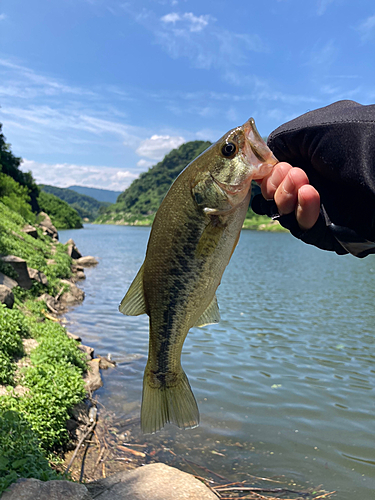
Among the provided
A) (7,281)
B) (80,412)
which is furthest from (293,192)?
(7,281)

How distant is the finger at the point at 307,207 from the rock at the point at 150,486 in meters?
3.97

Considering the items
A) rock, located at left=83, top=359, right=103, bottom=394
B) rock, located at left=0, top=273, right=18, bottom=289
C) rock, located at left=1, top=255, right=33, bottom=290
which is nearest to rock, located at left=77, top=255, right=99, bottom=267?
rock, located at left=1, top=255, right=33, bottom=290

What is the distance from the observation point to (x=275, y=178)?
2361mm

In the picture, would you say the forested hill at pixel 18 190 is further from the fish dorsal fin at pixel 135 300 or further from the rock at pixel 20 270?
the fish dorsal fin at pixel 135 300

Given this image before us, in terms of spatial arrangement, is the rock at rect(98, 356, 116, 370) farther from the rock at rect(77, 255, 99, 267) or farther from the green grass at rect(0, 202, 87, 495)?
the rock at rect(77, 255, 99, 267)

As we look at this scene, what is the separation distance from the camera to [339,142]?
2.42 metres

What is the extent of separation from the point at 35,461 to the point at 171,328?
12.0 ft

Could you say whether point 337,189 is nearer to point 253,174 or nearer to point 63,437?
point 253,174

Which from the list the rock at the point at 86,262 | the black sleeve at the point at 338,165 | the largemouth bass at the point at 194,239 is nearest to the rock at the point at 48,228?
the rock at the point at 86,262

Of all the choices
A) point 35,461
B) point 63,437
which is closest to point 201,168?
point 35,461

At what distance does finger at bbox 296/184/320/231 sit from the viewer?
90.6 inches

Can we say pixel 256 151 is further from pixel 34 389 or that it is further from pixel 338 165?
pixel 34 389

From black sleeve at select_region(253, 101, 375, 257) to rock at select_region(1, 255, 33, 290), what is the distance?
12.2m

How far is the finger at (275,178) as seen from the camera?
2.34 meters
